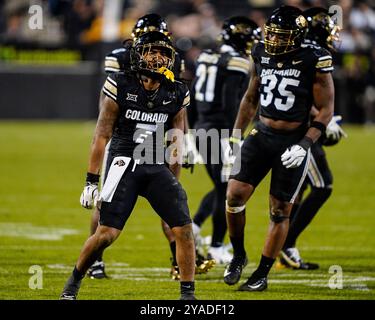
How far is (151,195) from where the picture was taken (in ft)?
20.7

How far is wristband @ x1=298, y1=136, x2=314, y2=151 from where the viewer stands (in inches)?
273

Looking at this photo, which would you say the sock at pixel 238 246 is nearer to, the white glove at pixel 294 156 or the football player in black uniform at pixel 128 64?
the football player in black uniform at pixel 128 64

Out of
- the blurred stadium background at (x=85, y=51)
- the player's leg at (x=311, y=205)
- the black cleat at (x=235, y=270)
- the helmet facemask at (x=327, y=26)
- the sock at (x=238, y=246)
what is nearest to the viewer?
the black cleat at (x=235, y=270)

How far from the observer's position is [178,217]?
6.24 meters

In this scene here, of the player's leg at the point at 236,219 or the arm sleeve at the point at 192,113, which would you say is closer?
the player's leg at the point at 236,219

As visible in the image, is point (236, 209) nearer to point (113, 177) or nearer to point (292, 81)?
point (292, 81)

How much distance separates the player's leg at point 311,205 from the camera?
818cm

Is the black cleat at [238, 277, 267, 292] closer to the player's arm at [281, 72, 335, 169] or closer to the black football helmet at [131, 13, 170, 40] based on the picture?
the player's arm at [281, 72, 335, 169]

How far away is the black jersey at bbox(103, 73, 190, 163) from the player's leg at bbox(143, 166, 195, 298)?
171 mm

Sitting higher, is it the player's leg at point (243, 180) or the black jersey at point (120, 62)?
the black jersey at point (120, 62)

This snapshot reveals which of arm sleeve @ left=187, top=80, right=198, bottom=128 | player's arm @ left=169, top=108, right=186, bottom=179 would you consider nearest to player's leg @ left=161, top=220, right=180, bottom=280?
player's arm @ left=169, top=108, right=186, bottom=179

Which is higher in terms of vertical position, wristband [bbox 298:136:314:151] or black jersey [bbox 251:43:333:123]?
black jersey [bbox 251:43:333:123]

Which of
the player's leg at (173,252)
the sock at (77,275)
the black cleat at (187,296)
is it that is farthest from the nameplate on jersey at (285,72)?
the sock at (77,275)
